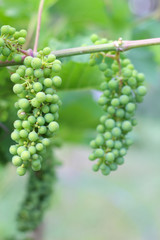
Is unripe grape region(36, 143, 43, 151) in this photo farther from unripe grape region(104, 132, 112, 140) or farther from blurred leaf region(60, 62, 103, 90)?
blurred leaf region(60, 62, 103, 90)

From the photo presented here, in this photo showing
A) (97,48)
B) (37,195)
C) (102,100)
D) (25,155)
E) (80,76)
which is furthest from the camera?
(37,195)

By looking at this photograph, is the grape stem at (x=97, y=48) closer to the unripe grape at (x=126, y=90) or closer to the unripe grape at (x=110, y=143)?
the unripe grape at (x=126, y=90)

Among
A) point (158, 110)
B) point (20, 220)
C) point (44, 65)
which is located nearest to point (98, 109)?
point (20, 220)

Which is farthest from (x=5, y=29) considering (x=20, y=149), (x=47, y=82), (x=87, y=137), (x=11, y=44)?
(x=87, y=137)

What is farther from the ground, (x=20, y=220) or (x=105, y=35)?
(x=105, y=35)

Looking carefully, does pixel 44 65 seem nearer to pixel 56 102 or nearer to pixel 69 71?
pixel 56 102

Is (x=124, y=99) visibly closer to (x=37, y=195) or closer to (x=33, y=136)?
(x=33, y=136)

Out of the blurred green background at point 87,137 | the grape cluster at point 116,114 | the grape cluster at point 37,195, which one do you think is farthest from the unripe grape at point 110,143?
the grape cluster at point 37,195
